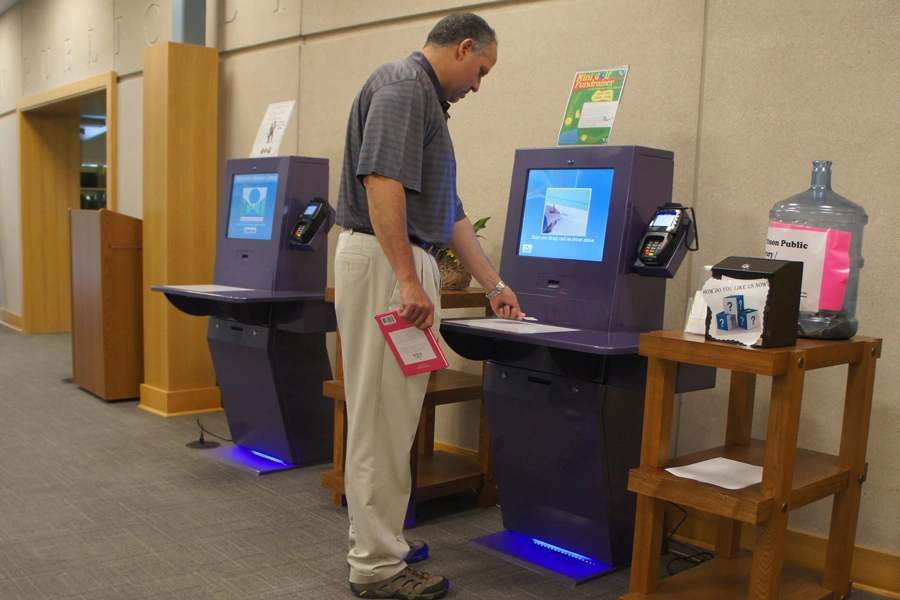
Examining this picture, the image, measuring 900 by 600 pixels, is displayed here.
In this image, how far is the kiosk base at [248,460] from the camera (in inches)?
140

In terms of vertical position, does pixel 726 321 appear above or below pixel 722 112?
below

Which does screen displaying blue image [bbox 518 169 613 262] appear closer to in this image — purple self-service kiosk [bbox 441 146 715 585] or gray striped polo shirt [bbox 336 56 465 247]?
purple self-service kiosk [bbox 441 146 715 585]

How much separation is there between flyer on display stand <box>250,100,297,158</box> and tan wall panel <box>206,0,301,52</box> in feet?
2.51

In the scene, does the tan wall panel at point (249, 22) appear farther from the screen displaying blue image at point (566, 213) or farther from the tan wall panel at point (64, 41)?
the screen displaying blue image at point (566, 213)

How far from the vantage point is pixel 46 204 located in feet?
25.1

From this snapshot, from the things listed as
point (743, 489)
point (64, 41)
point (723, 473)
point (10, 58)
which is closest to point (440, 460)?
point (723, 473)

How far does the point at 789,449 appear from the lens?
1.92m

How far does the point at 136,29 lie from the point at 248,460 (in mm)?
3435

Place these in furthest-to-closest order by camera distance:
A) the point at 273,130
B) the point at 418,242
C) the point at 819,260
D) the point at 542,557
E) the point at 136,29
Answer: the point at 136,29, the point at 273,130, the point at 542,557, the point at 418,242, the point at 819,260

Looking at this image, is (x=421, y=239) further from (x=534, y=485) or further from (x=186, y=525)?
(x=186, y=525)

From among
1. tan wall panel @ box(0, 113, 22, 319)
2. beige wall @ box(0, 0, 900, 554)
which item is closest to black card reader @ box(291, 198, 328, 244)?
beige wall @ box(0, 0, 900, 554)

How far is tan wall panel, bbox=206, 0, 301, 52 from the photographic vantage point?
4.54 m

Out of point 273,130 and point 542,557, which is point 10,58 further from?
point 542,557

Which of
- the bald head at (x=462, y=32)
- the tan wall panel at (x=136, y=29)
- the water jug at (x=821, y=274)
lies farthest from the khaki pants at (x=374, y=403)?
the tan wall panel at (x=136, y=29)
